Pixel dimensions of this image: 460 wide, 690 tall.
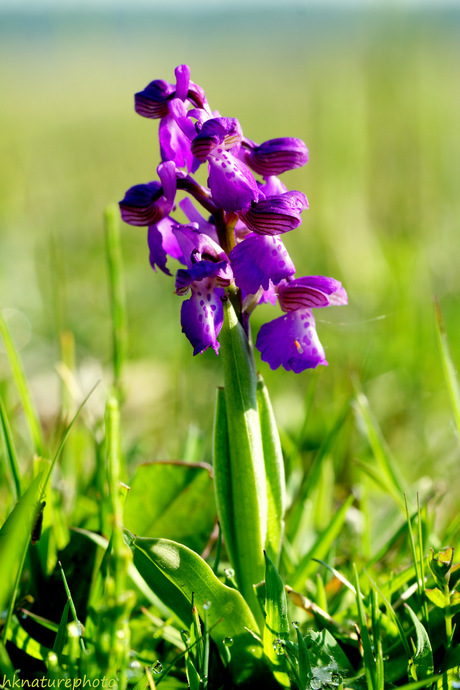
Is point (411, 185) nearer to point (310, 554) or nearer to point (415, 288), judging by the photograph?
point (415, 288)

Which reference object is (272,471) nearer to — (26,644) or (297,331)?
(297,331)

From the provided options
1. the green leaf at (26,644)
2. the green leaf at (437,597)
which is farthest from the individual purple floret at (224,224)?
the green leaf at (26,644)

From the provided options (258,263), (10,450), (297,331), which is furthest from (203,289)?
(10,450)

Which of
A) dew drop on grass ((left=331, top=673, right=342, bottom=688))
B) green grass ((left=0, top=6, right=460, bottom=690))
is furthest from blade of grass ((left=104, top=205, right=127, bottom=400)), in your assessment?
dew drop on grass ((left=331, top=673, right=342, bottom=688))

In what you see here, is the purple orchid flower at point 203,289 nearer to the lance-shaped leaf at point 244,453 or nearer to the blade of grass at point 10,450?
the lance-shaped leaf at point 244,453

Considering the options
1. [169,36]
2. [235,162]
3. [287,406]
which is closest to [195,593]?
[235,162]

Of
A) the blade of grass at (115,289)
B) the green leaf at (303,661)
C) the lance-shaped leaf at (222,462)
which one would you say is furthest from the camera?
the blade of grass at (115,289)

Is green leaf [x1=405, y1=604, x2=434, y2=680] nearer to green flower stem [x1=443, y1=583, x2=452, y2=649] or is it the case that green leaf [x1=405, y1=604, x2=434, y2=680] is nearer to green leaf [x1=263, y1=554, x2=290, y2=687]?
green flower stem [x1=443, y1=583, x2=452, y2=649]
